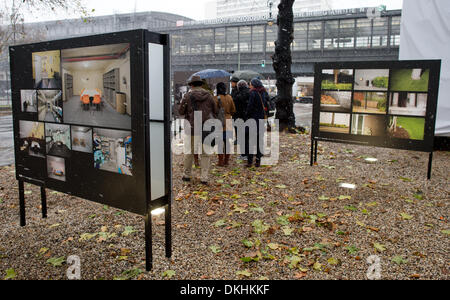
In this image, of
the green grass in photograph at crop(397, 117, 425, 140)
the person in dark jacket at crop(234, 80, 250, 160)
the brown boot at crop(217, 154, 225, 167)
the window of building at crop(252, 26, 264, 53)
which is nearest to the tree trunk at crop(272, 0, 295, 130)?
the person in dark jacket at crop(234, 80, 250, 160)

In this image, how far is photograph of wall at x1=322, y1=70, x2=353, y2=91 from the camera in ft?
23.8

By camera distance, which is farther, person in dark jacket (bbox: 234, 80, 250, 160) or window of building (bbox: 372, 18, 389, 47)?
window of building (bbox: 372, 18, 389, 47)

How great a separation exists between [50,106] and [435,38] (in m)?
10.5

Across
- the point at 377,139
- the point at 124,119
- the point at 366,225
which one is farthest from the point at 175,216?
the point at 377,139

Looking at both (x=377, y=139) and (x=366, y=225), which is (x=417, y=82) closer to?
(x=377, y=139)

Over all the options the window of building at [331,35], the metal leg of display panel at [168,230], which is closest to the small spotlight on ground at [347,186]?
the metal leg of display panel at [168,230]

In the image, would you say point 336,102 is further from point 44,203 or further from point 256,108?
point 44,203

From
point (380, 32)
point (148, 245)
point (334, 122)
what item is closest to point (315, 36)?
point (380, 32)

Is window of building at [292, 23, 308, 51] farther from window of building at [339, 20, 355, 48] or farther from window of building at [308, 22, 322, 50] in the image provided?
window of building at [339, 20, 355, 48]

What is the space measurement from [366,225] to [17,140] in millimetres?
4584

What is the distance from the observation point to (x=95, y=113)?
336cm

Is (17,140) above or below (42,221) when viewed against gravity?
above
